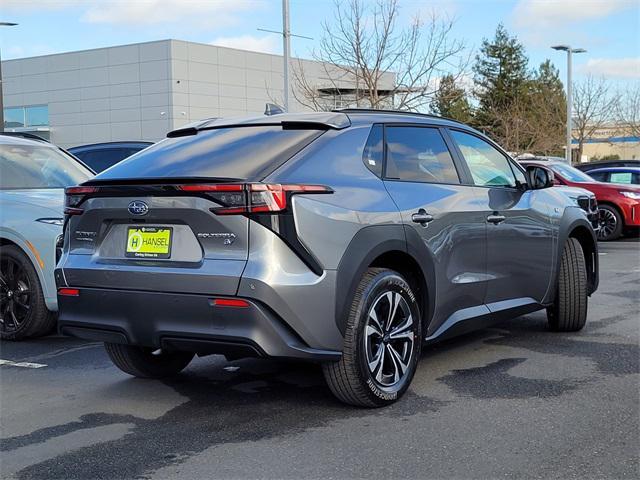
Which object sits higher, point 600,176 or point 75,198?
point 600,176

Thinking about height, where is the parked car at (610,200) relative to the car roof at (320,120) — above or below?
below

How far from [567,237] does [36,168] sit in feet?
15.8

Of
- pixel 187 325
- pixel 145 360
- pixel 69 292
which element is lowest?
pixel 145 360

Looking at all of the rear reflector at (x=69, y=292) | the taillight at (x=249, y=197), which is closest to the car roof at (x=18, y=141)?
the rear reflector at (x=69, y=292)

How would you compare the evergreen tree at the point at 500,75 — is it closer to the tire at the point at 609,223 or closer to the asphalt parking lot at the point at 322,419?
the tire at the point at 609,223

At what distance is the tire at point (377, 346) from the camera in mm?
4473

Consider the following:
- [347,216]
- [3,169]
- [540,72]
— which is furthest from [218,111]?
[347,216]

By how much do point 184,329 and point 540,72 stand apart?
2723 inches

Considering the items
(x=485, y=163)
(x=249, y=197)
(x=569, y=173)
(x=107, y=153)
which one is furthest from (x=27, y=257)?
(x=569, y=173)

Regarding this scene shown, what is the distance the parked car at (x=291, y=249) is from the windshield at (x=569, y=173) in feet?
36.4

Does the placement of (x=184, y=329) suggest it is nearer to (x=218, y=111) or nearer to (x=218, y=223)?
(x=218, y=223)

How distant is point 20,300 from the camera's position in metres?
6.83

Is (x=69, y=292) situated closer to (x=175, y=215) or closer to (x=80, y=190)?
(x=80, y=190)

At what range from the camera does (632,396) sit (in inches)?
192
